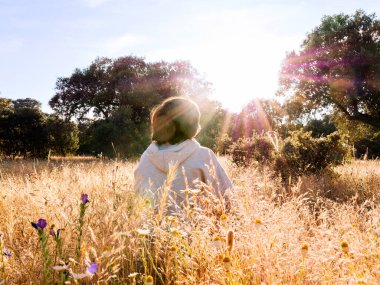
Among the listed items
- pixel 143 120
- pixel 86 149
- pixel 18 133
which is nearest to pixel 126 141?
pixel 143 120

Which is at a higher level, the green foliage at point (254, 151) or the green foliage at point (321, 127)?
the green foliage at point (321, 127)

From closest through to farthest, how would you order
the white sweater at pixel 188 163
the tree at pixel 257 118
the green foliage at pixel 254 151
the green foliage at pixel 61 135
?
the white sweater at pixel 188 163 → the green foliage at pixel 254 151 → the tree at pixel 257 118 → the green foliage at pixel 61 135

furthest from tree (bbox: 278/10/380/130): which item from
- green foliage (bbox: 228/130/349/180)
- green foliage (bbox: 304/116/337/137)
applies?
green foliage (bbox: 304/116/337/137)

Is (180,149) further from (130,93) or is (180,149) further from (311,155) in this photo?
(130,93)

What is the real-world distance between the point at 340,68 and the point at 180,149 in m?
11.3

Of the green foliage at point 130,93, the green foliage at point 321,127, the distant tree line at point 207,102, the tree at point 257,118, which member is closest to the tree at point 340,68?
the distant tree line at point 207,102

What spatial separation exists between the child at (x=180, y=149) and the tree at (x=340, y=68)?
36.2 ft

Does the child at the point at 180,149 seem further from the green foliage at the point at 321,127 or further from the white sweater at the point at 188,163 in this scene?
the green foliage at the point at 321,127

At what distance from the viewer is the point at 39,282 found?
2064 mm

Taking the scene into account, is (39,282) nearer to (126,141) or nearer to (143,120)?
(126,141)

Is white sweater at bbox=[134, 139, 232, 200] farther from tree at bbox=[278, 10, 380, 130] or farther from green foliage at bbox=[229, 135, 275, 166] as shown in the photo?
tree at bbox=[278, 10, 380, 130]

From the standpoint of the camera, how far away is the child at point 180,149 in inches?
149

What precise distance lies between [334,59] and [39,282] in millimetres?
13761

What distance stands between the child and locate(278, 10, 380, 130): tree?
11.0 meters
